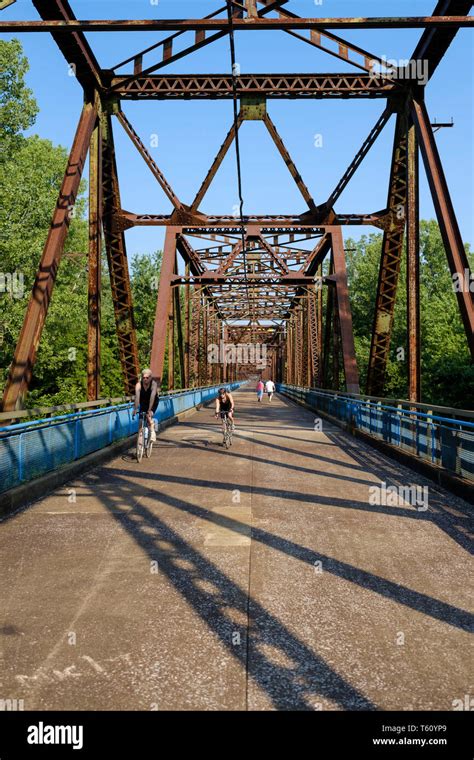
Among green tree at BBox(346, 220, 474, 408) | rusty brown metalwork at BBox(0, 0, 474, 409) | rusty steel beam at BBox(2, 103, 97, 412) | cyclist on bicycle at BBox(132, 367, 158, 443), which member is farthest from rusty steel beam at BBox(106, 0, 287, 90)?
green tree at BBox(346, 220, 474, 408)

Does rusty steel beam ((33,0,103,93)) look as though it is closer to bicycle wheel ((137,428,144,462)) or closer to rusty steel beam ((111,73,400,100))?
rusty steel beam ((111,73,400,100))

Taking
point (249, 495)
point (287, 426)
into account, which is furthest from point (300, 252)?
point (249, 495)

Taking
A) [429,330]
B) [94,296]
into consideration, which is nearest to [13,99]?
[94,296]

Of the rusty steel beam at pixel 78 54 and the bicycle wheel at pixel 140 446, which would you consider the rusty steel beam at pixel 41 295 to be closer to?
the rusty steel beam at pixel 78 54

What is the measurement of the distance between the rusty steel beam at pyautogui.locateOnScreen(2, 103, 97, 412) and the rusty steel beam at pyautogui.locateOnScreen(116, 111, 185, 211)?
14.3 ft

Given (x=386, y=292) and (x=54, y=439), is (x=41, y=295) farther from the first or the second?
(x=386, y=292)

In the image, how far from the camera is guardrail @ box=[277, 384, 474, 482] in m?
8.32

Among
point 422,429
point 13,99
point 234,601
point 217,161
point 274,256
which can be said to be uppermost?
point 13,99

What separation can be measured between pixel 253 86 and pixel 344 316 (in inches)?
317

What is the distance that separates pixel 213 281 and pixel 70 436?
18.7 meters

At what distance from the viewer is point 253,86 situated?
15523 millimetres

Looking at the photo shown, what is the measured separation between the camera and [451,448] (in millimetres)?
8820
